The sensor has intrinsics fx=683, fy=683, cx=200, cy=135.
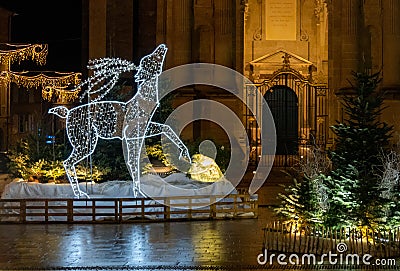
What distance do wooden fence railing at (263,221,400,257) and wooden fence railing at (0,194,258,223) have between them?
4578mm


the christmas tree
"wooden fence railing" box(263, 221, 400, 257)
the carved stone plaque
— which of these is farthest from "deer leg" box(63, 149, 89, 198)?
the carved stone plaque

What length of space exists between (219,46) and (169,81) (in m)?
4.20

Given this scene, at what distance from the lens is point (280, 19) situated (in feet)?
119

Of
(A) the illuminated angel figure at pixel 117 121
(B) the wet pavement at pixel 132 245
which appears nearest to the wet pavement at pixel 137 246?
(B) the wet pavement at pixel 132 245

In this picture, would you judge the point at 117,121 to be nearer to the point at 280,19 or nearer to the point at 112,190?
the point at 112,190

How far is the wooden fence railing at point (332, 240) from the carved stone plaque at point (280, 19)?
24.0 meters

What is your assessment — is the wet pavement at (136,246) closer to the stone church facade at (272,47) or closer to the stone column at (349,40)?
the stone church facade at (272,47)

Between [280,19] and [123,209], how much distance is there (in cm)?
2112

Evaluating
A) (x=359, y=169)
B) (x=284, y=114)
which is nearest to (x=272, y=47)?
(x=284, y=114)

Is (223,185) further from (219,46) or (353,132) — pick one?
(219,46)

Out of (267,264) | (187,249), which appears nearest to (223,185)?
(187,249)

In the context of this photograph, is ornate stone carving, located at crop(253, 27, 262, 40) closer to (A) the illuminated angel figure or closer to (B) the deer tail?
(A) the illuminated angel figure

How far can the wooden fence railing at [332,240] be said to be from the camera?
12219 millimetres

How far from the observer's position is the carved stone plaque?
36000 mm
